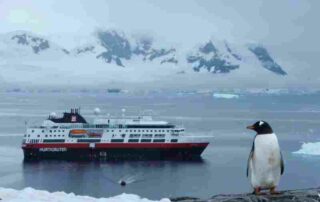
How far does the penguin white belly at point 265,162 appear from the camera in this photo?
6947 millimetres

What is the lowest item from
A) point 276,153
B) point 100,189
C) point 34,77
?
point 100,189

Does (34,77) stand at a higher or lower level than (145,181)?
higher

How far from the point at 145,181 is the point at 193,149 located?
11.1 meters

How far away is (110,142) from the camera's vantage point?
41844 millimetres

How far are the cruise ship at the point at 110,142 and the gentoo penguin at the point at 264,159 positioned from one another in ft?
109


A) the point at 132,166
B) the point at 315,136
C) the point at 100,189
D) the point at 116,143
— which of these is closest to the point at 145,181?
the point at 100,189

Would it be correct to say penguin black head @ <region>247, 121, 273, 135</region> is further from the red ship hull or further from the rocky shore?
the red ship hull

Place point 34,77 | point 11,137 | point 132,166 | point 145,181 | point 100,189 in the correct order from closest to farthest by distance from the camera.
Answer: point 100,189 → point 145,181 → point 132,166 → point 11,137 → point 34,77

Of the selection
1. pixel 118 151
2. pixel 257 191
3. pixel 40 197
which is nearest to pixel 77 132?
pixel 118 151

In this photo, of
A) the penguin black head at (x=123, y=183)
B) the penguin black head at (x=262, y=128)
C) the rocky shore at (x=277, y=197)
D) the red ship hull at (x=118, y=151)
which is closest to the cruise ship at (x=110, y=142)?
the red ship hull at (x=118, y=151)

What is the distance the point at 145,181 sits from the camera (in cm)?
3061

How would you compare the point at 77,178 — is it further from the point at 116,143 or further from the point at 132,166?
the point at 116,143

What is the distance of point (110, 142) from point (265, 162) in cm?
3509

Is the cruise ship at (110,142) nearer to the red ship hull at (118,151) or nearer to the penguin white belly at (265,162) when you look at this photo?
the red ship hull at (118,151)
